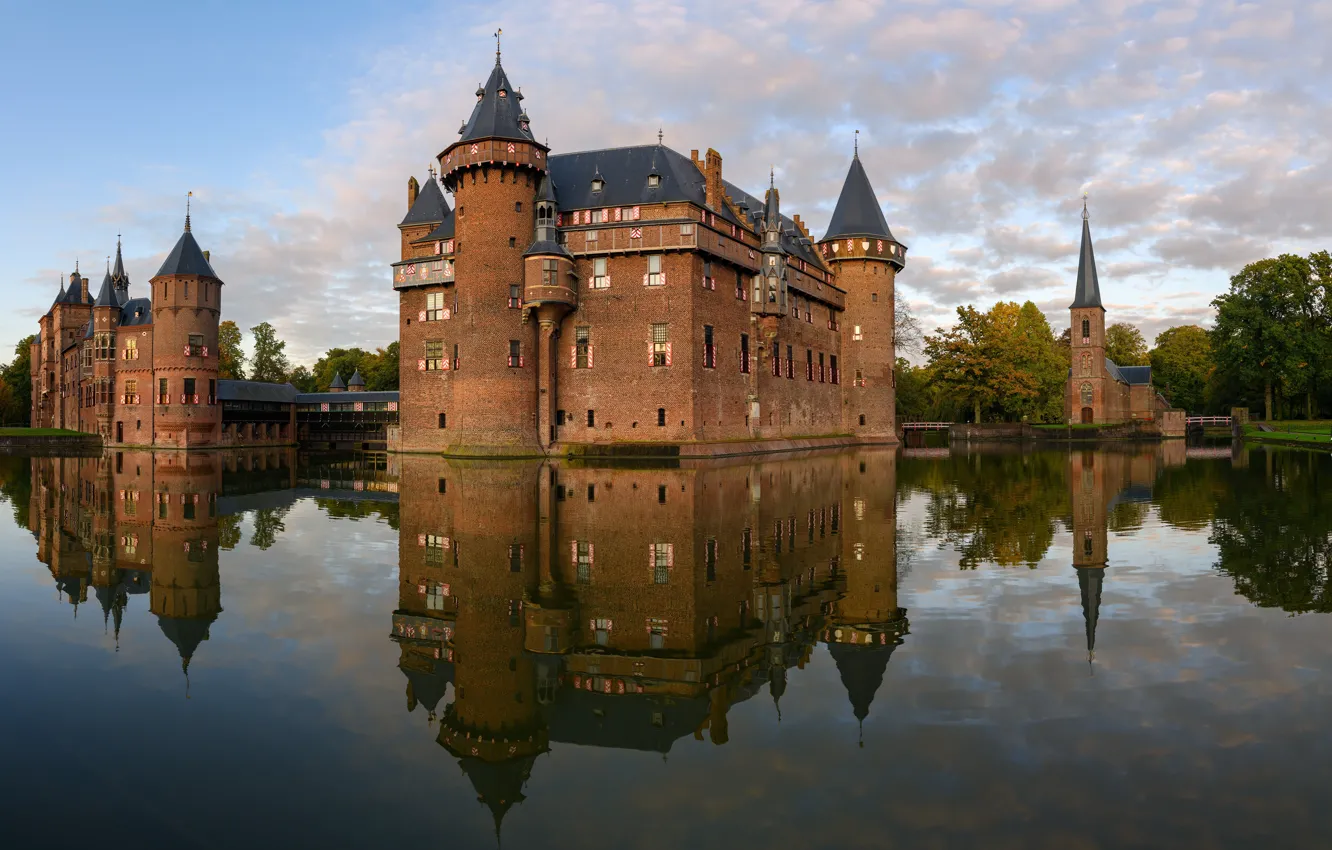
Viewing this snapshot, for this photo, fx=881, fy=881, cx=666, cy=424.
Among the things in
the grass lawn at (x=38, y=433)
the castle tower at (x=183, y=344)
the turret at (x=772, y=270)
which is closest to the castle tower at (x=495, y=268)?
the turret at (x=772, y=270)

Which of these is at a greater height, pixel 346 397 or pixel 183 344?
pixel 183 344

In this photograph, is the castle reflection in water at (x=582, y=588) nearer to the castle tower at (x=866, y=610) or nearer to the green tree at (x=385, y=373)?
the castle tower at (x=866, y=610)

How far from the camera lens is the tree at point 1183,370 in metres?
102

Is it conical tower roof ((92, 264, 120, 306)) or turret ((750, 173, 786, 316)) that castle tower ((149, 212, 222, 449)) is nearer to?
conical tower roof ((92, 264, 120, 306))

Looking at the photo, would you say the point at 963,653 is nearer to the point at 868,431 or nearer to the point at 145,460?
the point at 145,460

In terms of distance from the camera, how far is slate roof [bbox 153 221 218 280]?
57281 mm

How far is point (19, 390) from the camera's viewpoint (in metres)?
104

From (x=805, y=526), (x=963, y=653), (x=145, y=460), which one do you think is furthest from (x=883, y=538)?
(x=145, y=460)

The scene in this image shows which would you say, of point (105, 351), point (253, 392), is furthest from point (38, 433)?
point (253, 392)

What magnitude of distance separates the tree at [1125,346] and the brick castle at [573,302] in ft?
251

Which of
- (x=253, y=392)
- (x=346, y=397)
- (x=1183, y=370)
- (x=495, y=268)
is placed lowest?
(x=346, y=397)

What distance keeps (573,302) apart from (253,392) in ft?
118

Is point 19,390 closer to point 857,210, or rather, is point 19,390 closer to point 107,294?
point 107,294

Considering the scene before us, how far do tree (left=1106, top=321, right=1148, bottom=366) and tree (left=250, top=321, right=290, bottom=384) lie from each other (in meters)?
99.5
